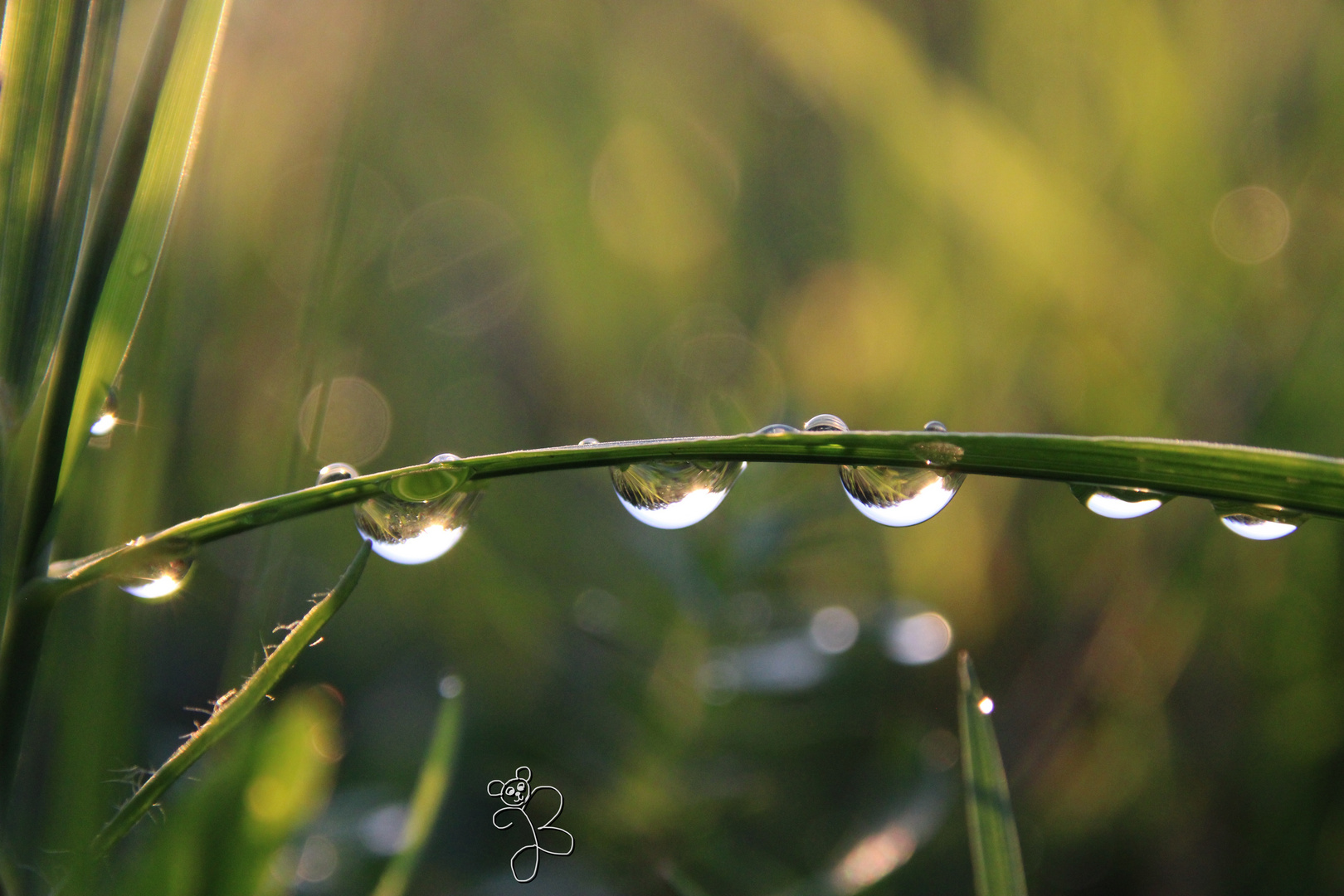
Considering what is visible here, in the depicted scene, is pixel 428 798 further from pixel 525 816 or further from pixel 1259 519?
pixel 1259 519

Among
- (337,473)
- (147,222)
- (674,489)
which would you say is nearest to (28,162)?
(147,222)

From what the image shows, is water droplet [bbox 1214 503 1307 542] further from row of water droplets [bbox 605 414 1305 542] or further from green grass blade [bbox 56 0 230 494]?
green grass blade [bbox 56 0 230 494]

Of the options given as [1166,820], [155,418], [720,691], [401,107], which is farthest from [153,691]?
[401,107]

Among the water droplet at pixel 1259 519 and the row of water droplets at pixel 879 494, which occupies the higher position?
the row of water droplets at pixel 879 494

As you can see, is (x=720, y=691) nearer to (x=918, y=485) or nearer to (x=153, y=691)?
(x=918, y=485)

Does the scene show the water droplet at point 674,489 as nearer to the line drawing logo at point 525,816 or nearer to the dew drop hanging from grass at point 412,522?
the dew drop hanging from grass at point 412,522

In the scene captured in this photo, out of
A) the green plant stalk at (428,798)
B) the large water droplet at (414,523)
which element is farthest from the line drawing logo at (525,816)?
the large water droplet at (414,523)
